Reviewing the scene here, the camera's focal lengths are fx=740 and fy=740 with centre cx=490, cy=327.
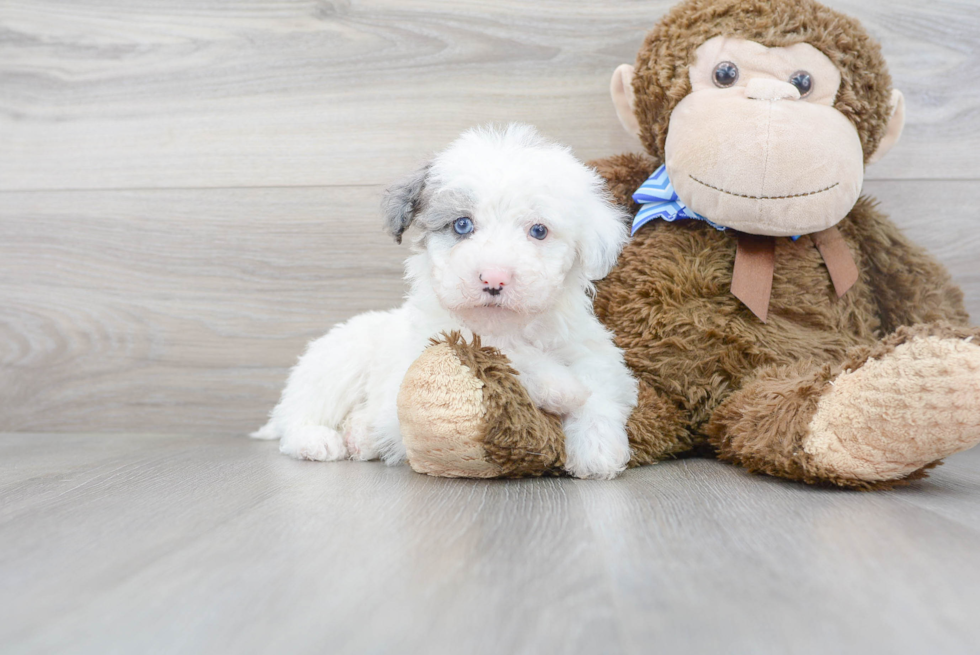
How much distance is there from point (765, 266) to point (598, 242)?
12.2 inches

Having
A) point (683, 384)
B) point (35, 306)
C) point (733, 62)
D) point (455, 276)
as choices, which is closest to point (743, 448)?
point (683, 384)

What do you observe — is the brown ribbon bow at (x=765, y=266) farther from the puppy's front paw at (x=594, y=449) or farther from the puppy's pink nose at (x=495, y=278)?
the puppy's pink nose at (x=495, y=278)

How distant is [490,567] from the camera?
2.06 feet


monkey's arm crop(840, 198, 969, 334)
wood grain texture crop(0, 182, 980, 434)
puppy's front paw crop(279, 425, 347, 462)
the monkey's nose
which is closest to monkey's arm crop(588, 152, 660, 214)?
the monkey's nose

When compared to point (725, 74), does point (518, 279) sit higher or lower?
lower

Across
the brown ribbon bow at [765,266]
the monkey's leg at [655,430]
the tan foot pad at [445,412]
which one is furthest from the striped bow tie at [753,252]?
the tan foot pad at [445,412]

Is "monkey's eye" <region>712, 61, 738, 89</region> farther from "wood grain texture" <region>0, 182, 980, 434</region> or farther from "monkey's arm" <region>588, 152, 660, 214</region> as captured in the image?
"wood grain texture" <region>0, 182, 980, 434</region>

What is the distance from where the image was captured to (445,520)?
0.78 meters

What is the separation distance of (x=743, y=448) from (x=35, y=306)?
1.52 meters

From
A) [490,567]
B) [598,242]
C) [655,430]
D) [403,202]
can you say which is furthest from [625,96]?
[490,567]

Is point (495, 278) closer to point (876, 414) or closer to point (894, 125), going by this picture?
point (876, 414)

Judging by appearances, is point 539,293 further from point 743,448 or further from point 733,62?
point 733,62

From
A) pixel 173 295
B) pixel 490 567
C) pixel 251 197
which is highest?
pixel 251 197

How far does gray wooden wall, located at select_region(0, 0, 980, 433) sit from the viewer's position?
1.53m
